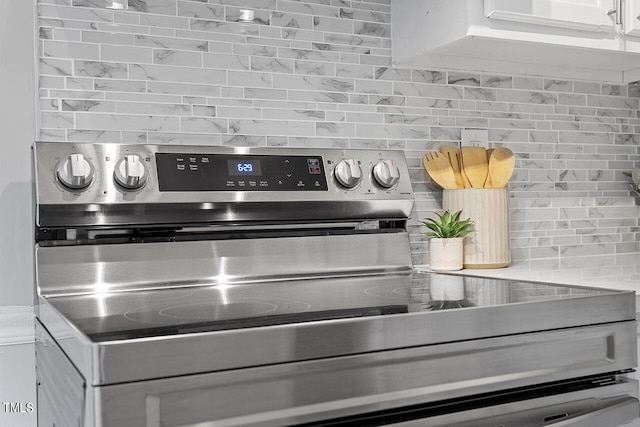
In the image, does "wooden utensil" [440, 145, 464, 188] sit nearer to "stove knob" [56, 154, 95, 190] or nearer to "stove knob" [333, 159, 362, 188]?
"stove knob" [333, 159, 362, 188]

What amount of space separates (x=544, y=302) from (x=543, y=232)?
3.42 feet

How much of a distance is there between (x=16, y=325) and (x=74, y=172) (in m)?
0.37

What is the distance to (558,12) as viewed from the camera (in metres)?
1.67

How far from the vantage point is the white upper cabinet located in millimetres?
1606

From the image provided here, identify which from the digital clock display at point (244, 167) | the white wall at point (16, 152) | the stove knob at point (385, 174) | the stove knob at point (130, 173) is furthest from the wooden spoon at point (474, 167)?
the white wall at point (16, 152)

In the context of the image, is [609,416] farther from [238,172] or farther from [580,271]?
[238,172]

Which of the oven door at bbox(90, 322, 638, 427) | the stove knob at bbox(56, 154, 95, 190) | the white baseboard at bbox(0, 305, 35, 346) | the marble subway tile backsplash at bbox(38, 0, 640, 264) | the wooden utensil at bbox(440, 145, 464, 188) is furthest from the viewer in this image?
the wooden utensil at bbox(440, 145, 464, 188)

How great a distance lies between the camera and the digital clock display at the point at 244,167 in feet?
4.71

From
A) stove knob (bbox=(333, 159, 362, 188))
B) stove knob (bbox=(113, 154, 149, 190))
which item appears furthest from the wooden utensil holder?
stove knob (bbox=(113, 154, 149, 190))

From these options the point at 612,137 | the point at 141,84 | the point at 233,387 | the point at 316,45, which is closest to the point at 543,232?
the point at 612,137

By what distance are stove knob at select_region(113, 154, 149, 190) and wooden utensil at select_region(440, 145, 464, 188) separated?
88 cm

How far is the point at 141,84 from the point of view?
5.07ft

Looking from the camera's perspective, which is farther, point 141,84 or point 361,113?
point 361,113

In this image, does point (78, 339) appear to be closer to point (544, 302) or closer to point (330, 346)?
point (330, 346)
